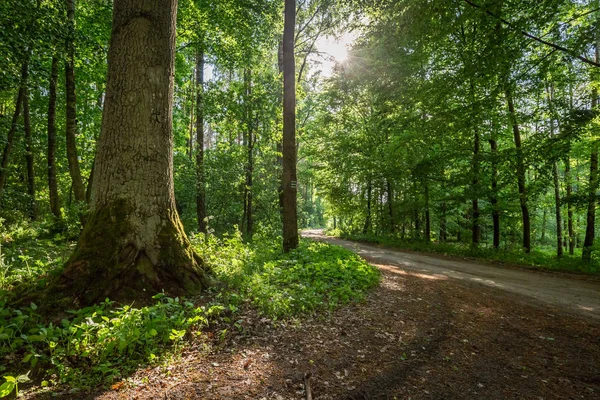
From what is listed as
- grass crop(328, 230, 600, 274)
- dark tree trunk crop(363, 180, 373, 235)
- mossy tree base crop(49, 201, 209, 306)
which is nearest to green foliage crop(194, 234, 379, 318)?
mossy tree base crop(49, 201, 209, 306)

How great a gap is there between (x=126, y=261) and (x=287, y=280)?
2842 mm

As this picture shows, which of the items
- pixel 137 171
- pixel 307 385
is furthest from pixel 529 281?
pixel 137 171

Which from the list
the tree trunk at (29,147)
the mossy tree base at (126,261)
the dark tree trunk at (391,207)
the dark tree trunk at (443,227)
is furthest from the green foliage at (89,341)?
the dark tree trunk at (391,207)

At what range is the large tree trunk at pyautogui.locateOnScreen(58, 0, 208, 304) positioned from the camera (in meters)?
3.73

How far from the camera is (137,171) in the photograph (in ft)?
12.9

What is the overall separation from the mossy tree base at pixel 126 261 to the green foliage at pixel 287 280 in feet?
2.89

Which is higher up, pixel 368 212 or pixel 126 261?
pixel 368 212

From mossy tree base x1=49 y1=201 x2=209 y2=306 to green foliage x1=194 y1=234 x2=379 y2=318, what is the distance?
881 mm

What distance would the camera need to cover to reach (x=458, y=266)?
10.4 meters

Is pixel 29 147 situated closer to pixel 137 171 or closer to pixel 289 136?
pixel 289 136

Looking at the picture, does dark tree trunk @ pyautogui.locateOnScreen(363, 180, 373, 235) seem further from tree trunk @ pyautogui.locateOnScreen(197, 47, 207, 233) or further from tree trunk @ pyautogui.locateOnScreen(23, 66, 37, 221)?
tree trunk @ pyautogui.locateOnScreen(23, 66, 37, 221)

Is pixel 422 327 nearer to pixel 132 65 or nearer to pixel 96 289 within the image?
pixel 96 289

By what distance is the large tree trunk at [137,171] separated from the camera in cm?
373

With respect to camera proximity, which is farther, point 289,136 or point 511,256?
point 511,256
